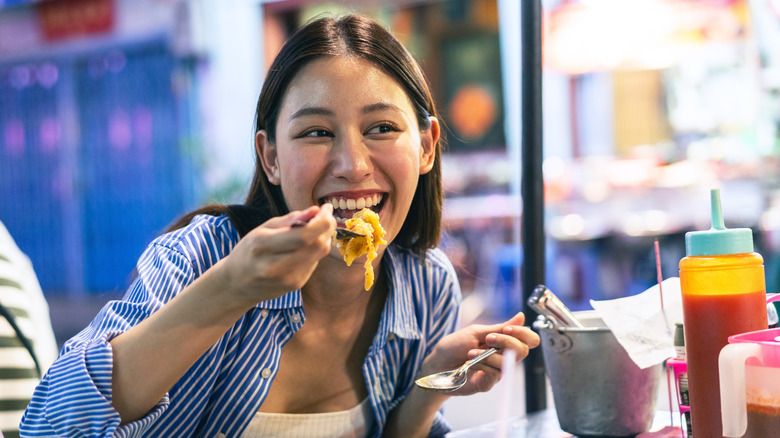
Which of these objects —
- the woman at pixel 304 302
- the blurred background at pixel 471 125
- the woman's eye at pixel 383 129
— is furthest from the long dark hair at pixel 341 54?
the blurred background at pixel 471 125

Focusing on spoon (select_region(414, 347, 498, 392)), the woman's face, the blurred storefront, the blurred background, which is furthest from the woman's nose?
the blurred background

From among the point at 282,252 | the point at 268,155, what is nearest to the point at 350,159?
the point at 268,155

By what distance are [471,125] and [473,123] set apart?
0.03 metres

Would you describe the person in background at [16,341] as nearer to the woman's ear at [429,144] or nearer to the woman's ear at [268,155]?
the woman's ear at [268,155]

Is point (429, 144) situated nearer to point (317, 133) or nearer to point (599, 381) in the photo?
point (317, 133)

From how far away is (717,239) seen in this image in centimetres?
95

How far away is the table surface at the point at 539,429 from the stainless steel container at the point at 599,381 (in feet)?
0.12

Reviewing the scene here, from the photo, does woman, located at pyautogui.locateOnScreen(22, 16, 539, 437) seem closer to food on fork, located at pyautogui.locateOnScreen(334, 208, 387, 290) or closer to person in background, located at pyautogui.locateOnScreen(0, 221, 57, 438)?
food on fork, located at pyautogui.locateOnScreen(334, 208, 387, 290)

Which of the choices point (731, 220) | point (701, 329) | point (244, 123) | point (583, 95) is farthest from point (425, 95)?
point (244, 123)

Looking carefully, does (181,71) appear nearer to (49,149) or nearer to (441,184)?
(49,149)

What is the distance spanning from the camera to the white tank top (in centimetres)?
137

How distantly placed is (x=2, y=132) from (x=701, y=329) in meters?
9.60

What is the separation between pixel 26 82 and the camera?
340 inches

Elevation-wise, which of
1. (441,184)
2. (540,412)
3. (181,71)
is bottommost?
(540,412)
